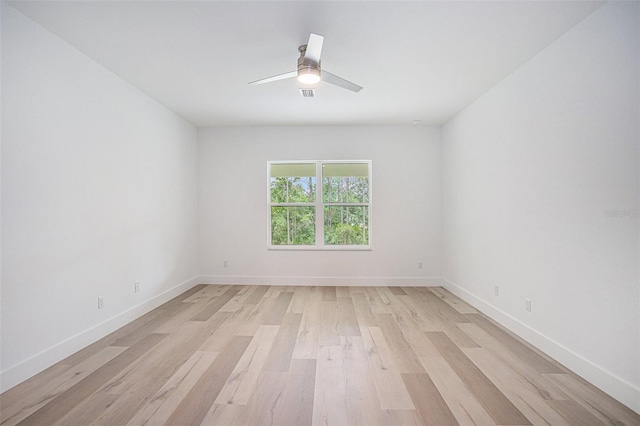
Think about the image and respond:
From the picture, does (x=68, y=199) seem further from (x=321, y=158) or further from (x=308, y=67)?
(x=321, y=158)

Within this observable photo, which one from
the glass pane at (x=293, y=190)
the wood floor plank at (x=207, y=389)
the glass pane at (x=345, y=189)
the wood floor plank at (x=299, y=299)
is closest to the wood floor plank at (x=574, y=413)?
the wood floor plank at (x=207, y=389)

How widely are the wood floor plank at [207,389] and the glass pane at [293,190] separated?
288 centimetres

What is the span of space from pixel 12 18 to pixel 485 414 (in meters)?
4.10

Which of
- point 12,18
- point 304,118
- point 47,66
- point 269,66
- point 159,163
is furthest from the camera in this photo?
point 304,118

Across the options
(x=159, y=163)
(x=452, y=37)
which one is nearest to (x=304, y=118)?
(x=159, y=163)

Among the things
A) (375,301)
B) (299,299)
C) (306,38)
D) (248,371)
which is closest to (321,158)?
(299,299)

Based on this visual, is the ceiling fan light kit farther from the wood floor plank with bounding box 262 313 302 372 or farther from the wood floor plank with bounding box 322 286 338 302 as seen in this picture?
the wood floor plank with bounding box 322 286 338 302

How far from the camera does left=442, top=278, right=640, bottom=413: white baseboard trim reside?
6.34 ft

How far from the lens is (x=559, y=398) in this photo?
200cm

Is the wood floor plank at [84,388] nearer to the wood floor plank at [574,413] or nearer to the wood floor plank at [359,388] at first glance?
the wood floor plank at [359,388]

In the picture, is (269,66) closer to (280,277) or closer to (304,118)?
(304,118)

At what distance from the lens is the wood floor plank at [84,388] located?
182cm

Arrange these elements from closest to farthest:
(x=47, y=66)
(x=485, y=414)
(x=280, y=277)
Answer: (x=485, y=414) < (x=47, y=66) < (x=280, y=277)

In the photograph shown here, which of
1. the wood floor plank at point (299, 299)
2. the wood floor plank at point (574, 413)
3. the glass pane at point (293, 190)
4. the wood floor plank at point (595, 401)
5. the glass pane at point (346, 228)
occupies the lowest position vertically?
the wood floor plank at point (595, 401)
